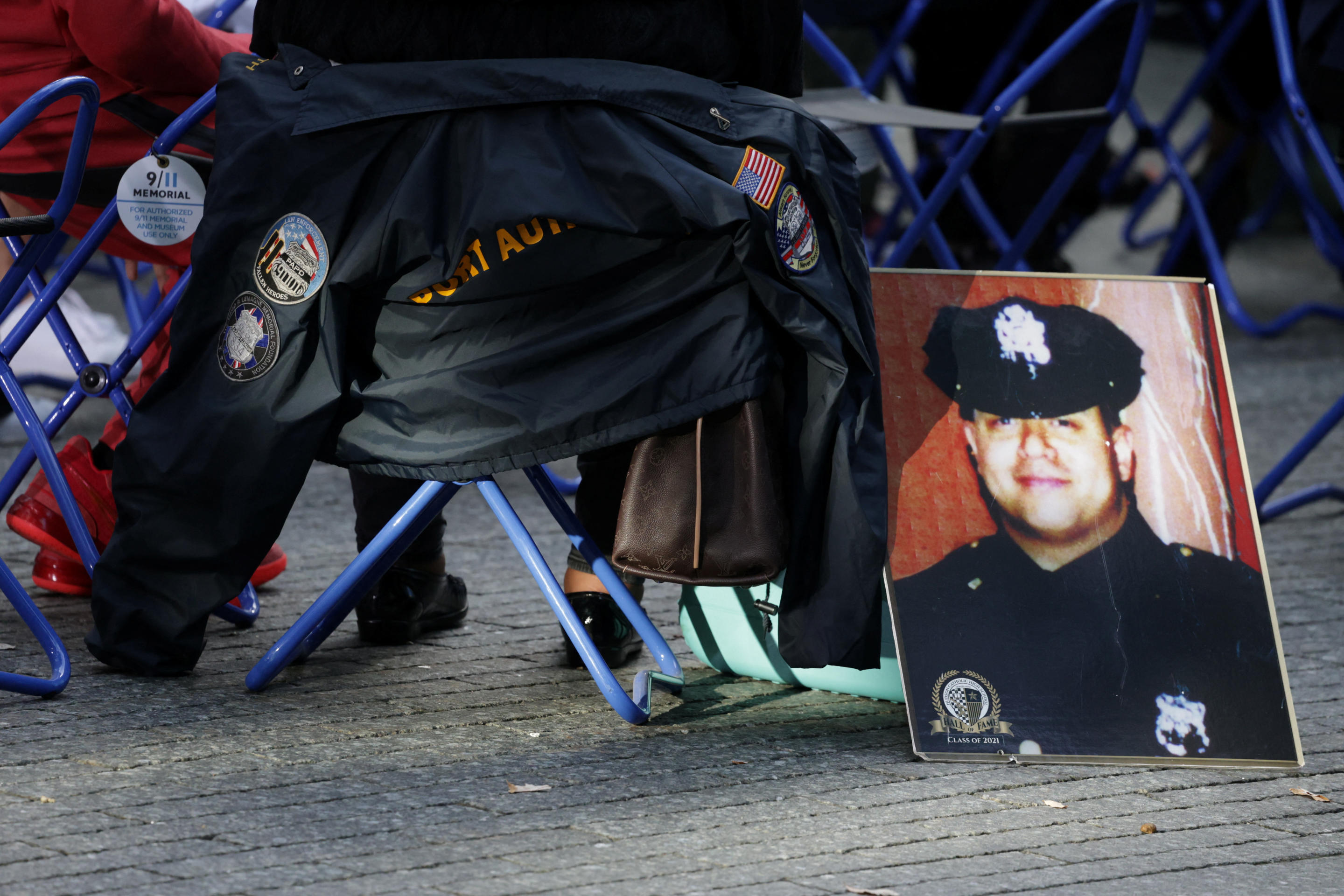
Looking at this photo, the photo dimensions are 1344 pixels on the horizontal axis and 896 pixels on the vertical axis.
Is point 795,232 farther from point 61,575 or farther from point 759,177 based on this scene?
point 61,575

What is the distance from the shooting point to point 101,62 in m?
2.65

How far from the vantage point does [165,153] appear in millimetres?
2625

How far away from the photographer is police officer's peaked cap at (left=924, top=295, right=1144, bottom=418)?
259 cm

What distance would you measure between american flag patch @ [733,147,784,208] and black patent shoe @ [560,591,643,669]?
2.70 ft

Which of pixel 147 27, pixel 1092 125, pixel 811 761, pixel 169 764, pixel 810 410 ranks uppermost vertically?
pixel 147 27

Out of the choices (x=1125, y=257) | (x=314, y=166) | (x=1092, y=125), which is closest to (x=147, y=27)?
(x=314, y=166)

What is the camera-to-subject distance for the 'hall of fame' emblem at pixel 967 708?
2418 millimetres

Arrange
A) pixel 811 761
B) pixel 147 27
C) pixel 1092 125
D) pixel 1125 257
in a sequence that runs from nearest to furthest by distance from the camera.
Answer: pixel 811 761 < pixel 147 27 < pixel 1092 125 < pixel 1125 257

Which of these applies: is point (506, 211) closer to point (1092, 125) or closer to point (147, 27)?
point (147, 27)

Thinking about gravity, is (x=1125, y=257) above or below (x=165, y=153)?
below

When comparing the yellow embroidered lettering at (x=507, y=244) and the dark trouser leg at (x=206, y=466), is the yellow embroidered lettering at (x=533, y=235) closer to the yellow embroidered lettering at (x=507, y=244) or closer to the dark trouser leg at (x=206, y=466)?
the yellow embroidered lettering at (x=507, y=244)

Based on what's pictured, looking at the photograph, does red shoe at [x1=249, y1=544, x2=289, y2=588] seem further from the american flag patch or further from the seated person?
the american flag patch

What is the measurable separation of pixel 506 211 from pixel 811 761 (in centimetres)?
91

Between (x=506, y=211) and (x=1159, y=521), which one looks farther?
(x=1159, y=521)
